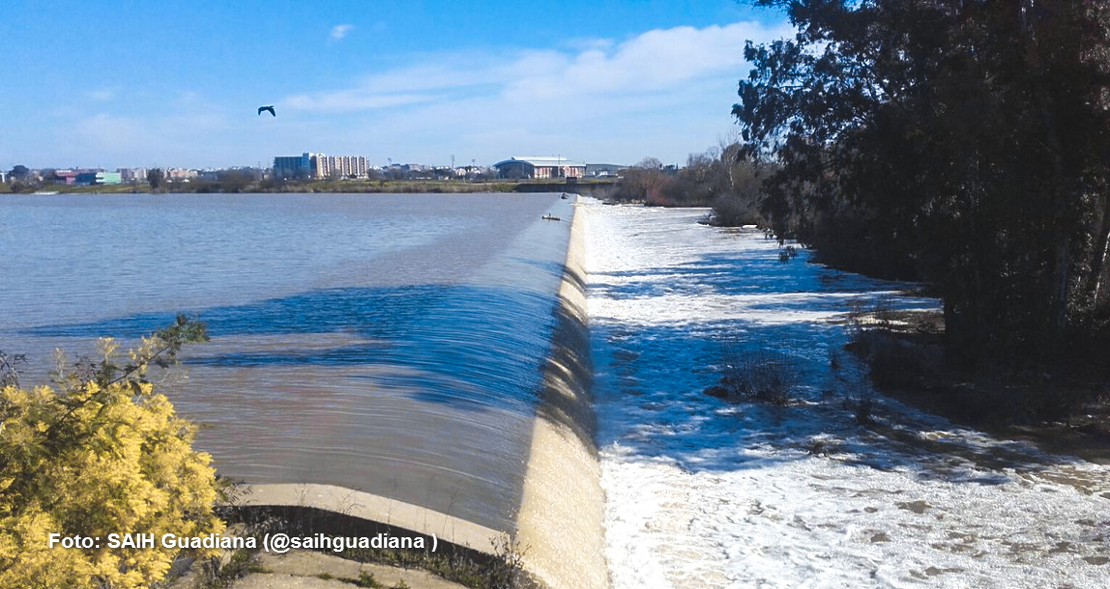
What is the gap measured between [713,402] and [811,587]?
5.70 m

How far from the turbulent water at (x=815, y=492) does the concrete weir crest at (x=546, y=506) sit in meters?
0.26

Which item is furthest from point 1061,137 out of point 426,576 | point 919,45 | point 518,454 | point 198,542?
point 198,542

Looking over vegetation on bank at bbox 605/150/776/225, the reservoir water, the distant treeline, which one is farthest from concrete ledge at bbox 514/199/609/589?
vegetation on bank at bbox 605/150/776/225

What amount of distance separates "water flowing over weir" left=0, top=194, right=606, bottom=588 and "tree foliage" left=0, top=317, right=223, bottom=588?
210 cm

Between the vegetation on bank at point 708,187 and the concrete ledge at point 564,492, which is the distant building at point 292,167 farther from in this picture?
the concrete ledge at point 564,492

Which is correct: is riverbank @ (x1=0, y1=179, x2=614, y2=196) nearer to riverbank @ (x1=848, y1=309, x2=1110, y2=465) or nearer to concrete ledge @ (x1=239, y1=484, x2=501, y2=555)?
riverbank @ (x1=848, y1=309, x2=1110, y2=465)

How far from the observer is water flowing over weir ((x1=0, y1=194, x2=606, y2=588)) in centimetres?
760

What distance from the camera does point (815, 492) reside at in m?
9.50

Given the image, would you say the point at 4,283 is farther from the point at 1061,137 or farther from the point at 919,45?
the point at 1061,137

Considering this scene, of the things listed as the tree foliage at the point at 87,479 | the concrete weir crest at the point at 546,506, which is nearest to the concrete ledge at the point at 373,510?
the concrete weir crest at the point at 546,506

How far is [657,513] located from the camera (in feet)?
29.1

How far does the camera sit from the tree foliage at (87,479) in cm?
410

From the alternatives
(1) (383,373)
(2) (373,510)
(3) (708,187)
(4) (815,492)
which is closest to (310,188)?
(3) (708,187)

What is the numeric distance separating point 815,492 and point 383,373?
18.2 feet
